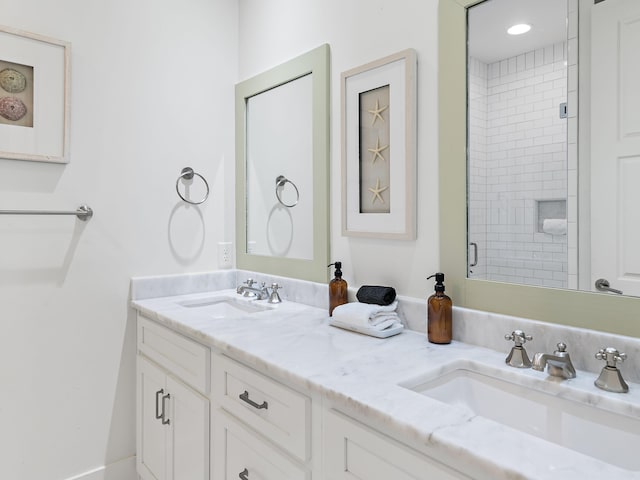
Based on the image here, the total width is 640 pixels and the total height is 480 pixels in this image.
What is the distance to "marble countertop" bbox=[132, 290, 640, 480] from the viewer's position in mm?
679

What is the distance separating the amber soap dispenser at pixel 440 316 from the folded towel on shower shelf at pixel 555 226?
0.31 meters

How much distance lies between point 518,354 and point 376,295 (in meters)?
0.50

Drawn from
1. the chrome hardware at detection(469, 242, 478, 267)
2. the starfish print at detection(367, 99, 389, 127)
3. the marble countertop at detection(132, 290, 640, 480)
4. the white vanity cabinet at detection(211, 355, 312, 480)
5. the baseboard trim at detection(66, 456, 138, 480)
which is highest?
the starfish print at detection(367, 99, 389, 127)

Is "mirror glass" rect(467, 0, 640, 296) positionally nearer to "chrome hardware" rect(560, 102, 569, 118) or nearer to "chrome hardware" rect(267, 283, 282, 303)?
"chrome hardware" rect(560, 102, 569, 118)

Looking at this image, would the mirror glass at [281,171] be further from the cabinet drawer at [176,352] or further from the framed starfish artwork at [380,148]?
the cabinet drawer at [176,352]

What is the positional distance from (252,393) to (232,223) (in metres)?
1.26

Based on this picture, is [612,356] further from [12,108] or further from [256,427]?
[12,108]

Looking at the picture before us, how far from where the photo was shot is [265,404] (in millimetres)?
1166

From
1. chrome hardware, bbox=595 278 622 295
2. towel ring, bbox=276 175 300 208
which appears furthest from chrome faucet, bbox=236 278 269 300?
chrome hardware, bbox=595 278 622 295

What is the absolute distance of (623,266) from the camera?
3.43ft

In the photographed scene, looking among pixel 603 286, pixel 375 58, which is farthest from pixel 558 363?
pixel 375 58

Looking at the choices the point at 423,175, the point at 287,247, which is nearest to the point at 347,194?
the point at 423,175

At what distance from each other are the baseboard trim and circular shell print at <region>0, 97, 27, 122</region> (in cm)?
150

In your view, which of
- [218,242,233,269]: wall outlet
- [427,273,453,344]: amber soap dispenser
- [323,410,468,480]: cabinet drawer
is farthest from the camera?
[218,242,233,269]: wall outlet
